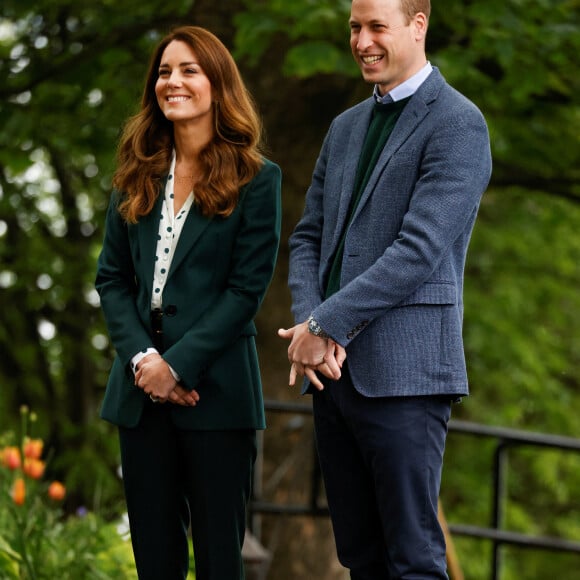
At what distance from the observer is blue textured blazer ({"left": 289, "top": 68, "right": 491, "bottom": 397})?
293 cm

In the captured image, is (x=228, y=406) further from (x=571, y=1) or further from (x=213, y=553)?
(x=571, y=1)

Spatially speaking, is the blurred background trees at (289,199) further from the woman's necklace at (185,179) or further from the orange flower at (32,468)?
the woman's necklace at (185,179)

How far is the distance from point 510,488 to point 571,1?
7.86m

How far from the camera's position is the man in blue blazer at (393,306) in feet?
9.66

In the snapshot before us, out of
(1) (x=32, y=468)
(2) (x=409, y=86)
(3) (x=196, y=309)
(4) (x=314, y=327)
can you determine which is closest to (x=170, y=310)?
(3) (x=196, y=309)

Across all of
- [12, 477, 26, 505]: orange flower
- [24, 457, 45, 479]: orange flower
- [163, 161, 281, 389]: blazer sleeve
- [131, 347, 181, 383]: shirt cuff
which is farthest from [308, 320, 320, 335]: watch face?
[24, 457, 45, 479]: orange flower

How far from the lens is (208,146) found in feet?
10.9

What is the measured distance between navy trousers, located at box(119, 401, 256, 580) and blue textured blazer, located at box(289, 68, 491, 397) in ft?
1.42

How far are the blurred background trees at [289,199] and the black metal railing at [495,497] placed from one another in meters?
0.40

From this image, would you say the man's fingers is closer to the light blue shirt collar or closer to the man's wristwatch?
the man's wristwatch

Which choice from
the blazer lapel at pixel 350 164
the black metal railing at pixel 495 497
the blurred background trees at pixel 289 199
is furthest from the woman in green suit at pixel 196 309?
the black metal railing at pixel 495 497

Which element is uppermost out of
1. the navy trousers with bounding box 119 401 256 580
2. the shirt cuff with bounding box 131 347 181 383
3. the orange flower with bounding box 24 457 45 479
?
the shirt cuff with bounding box 131 347 181 383

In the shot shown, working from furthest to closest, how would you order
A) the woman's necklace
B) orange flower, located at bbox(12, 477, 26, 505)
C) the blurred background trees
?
1. the blurred background trees
2. orange flower, located at bbox(12, 477, 26, 505)
3. the woman's necklace

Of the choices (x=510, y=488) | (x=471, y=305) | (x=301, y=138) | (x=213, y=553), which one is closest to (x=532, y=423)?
(x=510, y=488)
